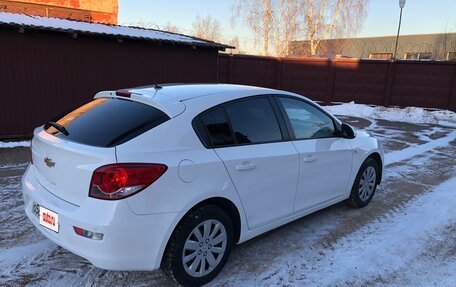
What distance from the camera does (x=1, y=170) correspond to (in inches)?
239

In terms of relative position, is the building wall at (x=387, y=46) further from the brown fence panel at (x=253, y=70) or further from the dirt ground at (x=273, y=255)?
the dirt ground at (x=273, y=255)

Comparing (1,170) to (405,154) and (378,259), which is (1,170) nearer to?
(378,259)

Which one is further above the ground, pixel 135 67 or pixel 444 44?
pixel 444 44

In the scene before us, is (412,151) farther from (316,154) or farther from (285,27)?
(285,27)

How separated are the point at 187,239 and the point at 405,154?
6814mm

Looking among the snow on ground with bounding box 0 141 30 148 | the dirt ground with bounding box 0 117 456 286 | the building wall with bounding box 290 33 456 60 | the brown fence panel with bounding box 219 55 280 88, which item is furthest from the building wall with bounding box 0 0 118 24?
the building wall with bounding box 290 33 456 60

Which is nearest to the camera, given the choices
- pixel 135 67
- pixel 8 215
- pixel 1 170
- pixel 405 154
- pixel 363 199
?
pixel 8 215

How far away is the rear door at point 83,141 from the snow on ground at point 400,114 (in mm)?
12989

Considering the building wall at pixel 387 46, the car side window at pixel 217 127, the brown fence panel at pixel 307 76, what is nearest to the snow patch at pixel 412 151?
the car side window at pixel 217 127

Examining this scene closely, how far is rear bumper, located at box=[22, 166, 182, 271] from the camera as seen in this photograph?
8.29ft

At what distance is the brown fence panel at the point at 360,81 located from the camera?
16.1m

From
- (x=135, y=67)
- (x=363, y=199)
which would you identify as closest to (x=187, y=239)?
(x=363, y=199)

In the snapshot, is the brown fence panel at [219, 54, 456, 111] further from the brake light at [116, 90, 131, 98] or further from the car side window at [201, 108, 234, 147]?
the car side window at [201, 108, 234, 147]

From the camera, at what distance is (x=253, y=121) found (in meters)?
3.48
